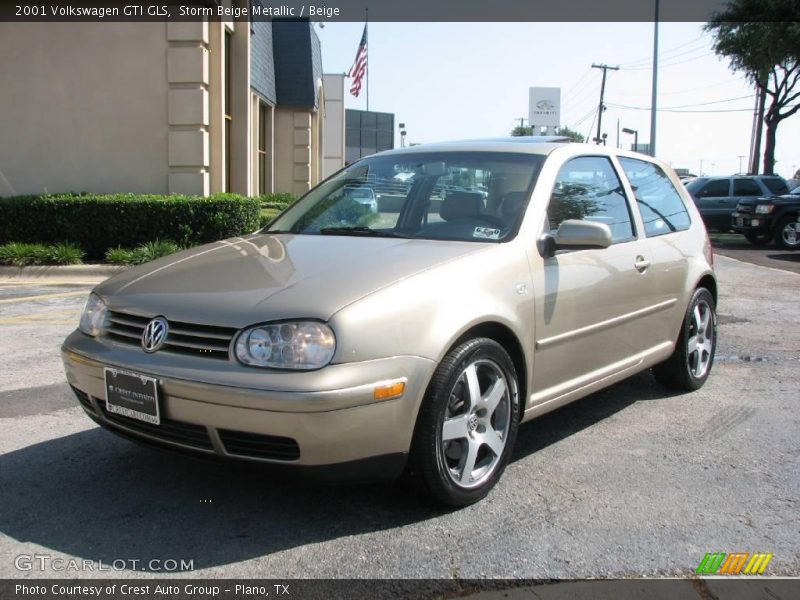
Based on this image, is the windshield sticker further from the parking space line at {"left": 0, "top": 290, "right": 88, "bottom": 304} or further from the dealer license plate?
the parking space line at {"left": 0, "top": 290, "right": 88, "bottom": 304}

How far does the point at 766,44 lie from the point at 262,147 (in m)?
19.8

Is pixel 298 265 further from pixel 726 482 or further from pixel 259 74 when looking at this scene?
pixel 259 74

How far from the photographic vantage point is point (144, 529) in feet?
10.6

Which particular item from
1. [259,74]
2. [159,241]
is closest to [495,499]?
[159,241]

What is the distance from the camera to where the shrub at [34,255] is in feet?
37.4

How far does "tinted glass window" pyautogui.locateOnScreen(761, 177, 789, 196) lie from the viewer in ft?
70.9

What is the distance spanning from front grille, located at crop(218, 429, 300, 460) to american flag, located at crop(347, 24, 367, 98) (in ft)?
101

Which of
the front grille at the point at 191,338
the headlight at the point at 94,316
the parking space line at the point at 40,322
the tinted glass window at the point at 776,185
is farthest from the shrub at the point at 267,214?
the tinted glass window at the point at 776,185

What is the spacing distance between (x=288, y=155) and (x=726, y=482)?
22.3m

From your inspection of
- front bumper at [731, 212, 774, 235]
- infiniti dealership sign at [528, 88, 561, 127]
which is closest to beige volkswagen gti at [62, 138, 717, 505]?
front bumper at [731, 212, 774, 235]

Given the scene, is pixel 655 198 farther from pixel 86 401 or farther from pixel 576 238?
pixel 86 401

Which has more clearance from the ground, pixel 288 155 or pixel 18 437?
pixel 288 155

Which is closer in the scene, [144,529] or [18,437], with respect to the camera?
[144,529]

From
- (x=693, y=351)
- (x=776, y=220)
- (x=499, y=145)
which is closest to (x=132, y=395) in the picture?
(x=499, y=145)
